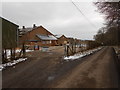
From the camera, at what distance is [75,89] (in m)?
6.73

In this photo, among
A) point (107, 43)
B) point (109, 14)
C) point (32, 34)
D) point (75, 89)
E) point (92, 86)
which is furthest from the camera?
point (107, 43)

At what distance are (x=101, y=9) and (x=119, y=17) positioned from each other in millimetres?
3016

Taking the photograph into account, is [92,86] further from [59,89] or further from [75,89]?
[59,89]

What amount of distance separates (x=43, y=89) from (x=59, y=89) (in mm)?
647

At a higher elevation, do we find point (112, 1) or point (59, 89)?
point (112, 1)

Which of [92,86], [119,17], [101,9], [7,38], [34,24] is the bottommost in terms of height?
[92,86]

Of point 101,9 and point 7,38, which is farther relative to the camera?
point 101,9

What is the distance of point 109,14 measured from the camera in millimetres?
19281

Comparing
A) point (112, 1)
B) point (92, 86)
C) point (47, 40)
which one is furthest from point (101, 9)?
point (47, 40)

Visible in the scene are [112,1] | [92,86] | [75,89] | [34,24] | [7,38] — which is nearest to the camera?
[75,89]

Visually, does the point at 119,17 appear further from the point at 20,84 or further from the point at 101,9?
the point at 20,84

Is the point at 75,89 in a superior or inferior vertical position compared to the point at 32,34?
inferior

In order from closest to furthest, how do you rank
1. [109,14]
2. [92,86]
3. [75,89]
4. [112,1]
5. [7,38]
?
[75,89], [92,86], [7,38], [112,1], [109,14]

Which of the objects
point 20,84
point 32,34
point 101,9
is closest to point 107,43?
point 32,34
